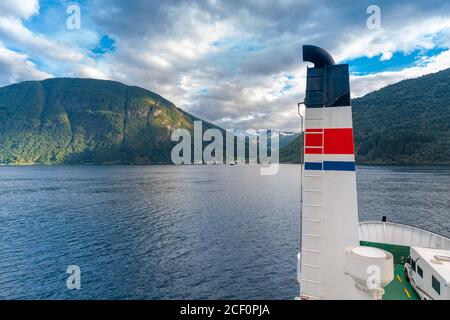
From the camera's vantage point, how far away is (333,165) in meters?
11.4

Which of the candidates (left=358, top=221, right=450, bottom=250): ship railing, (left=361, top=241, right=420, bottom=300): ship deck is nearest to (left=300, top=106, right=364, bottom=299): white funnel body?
(left=361, top=241, right=420, bottom=300): ship deck

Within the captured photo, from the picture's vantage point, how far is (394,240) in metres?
23.5

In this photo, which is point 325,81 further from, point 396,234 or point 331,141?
point 396,234

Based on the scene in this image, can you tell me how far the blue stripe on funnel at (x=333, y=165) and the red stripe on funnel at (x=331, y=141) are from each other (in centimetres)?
50

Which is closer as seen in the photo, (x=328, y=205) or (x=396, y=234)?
(x=328, y=205)

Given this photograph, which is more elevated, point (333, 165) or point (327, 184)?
point (333, 165)

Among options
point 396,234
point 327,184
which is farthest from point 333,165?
point 396,234

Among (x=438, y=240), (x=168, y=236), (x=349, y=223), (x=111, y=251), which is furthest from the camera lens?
(x=168, y=236)

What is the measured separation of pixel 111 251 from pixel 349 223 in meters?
39.5

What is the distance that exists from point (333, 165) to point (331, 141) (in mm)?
1094

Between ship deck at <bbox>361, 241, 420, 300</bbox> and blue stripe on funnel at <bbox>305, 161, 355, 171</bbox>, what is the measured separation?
29.7 feet

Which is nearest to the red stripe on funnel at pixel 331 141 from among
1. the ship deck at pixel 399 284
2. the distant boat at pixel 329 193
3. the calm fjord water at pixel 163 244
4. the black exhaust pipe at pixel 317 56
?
the distant boat at pixel 329 193
